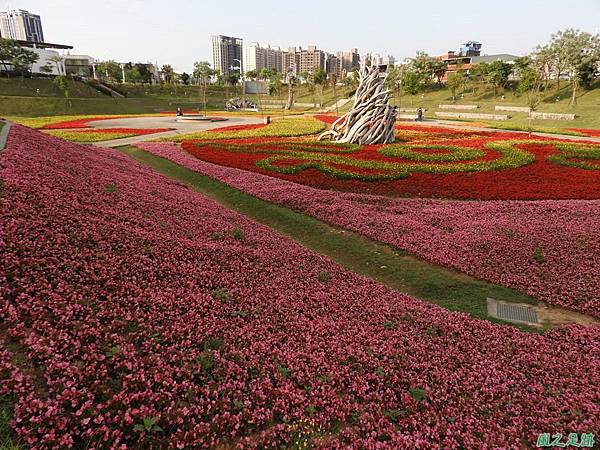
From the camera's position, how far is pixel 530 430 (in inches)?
212

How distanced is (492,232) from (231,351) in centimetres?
1138

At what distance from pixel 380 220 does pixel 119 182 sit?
10.5m

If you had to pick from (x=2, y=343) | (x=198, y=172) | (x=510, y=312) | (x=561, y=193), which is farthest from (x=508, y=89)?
(x=2, y=343)

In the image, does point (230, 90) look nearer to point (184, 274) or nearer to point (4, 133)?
point (4, 133)

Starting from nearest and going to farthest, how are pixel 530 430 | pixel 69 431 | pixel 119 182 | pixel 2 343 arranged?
pixel 69 431
pixel 2 343
pixel 530 430
pixel 119 182

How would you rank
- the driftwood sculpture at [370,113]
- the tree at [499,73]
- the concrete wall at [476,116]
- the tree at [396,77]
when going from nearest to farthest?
1. the driftwood sculpture at [370,113]
2. the concrete wall at [476,116]
3. the tree at [499,73]
4. the tree at [396,77]

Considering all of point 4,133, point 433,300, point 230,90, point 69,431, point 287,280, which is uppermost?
point 230,90

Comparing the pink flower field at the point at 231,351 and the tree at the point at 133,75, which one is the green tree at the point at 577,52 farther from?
the tree at the point at 133,75

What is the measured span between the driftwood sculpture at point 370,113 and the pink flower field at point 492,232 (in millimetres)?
15266

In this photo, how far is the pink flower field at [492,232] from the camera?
10766 mm

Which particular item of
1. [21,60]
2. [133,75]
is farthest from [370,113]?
[133,75]

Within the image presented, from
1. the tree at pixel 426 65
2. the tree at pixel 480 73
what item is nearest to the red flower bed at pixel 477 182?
the tree at pixel 480 73

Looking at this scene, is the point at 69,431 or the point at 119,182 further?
the point at 119,182

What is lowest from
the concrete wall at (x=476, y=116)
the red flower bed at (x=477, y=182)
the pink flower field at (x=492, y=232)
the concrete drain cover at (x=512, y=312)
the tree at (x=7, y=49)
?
the concrete drain cover at (x=512, y=312)
